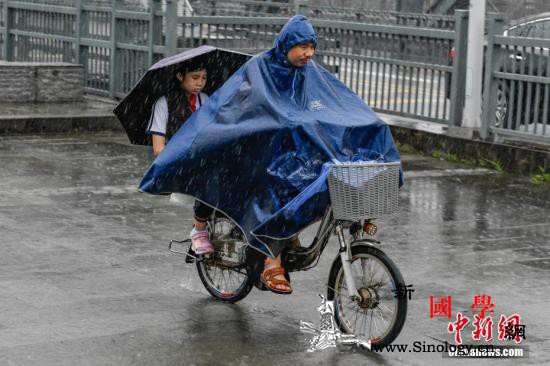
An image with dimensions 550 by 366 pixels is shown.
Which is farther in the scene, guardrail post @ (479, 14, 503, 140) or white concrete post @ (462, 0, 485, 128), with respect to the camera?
white concrete post @ (462, 0, 485, 128)

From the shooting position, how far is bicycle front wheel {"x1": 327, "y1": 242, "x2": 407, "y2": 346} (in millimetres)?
6441

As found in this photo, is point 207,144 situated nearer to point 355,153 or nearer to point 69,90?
point 355,153

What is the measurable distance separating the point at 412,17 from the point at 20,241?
23.5ft

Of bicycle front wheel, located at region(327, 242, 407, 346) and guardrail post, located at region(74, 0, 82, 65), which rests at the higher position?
guardrail post, located at region(74, 0, 82, 65)

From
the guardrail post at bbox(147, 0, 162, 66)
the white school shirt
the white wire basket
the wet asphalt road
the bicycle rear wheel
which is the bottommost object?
the wet asphalt road

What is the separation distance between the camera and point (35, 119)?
15109mm

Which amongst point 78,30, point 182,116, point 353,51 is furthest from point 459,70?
point 182,116

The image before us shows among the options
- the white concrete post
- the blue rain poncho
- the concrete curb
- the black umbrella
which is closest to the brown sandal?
the blue rain poncho

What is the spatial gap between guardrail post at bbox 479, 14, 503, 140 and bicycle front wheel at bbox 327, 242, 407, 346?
729cm

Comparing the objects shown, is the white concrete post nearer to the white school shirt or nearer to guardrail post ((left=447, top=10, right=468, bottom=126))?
guardrail post ((left=447, top=10, right=468, bottom=126))

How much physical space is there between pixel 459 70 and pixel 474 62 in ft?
0.86

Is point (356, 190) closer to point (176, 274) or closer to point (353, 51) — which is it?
point (176, 274)

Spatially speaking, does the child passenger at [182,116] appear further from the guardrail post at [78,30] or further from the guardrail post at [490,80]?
the guardrail post at [78,30]

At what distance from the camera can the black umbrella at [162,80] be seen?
745 centimetres
